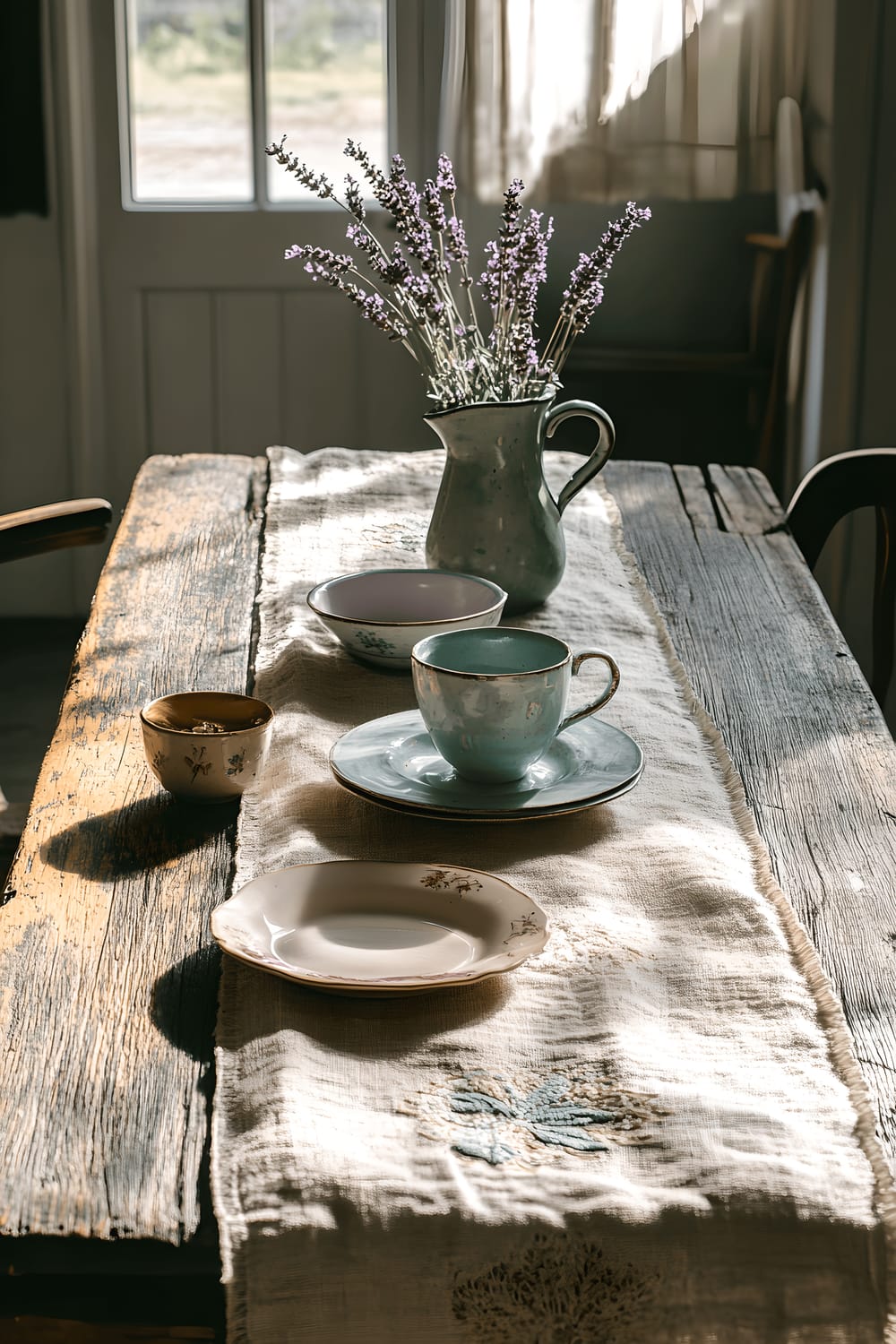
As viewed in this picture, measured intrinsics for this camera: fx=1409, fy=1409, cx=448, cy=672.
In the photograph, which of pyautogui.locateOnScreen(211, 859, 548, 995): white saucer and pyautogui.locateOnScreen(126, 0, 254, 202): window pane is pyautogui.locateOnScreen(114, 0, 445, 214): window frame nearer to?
pyautogui.locateOnScreen(126, 0, 254, 202): window pane

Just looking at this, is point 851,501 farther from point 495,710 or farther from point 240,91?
point 240,91

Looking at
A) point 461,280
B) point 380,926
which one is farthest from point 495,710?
point 461,280

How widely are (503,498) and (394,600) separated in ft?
0.47

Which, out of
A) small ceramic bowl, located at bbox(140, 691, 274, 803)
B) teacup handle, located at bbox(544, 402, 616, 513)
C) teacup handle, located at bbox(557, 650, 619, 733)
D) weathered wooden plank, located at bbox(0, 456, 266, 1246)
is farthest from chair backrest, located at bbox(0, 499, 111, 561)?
teacup handle, located at bbox(557, 650, 619, 733)

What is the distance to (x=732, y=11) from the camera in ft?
8.52

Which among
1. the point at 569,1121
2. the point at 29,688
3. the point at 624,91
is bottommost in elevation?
the point at 29,688

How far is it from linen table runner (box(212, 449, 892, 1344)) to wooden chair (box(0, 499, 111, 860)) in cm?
78

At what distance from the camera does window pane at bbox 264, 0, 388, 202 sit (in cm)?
294

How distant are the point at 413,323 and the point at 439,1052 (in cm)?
90

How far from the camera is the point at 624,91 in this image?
8.71 ft

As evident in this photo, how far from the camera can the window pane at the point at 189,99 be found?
2.94 metres

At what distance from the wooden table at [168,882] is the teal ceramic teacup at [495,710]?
0.15 metres

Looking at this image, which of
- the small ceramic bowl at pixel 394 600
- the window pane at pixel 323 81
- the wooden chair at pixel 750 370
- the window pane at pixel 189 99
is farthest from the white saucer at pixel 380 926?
the window pane at pixel 189 99

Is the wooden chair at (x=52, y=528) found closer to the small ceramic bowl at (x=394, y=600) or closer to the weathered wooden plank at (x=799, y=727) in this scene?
the small ceramic bowl at (x=394, y=600)
